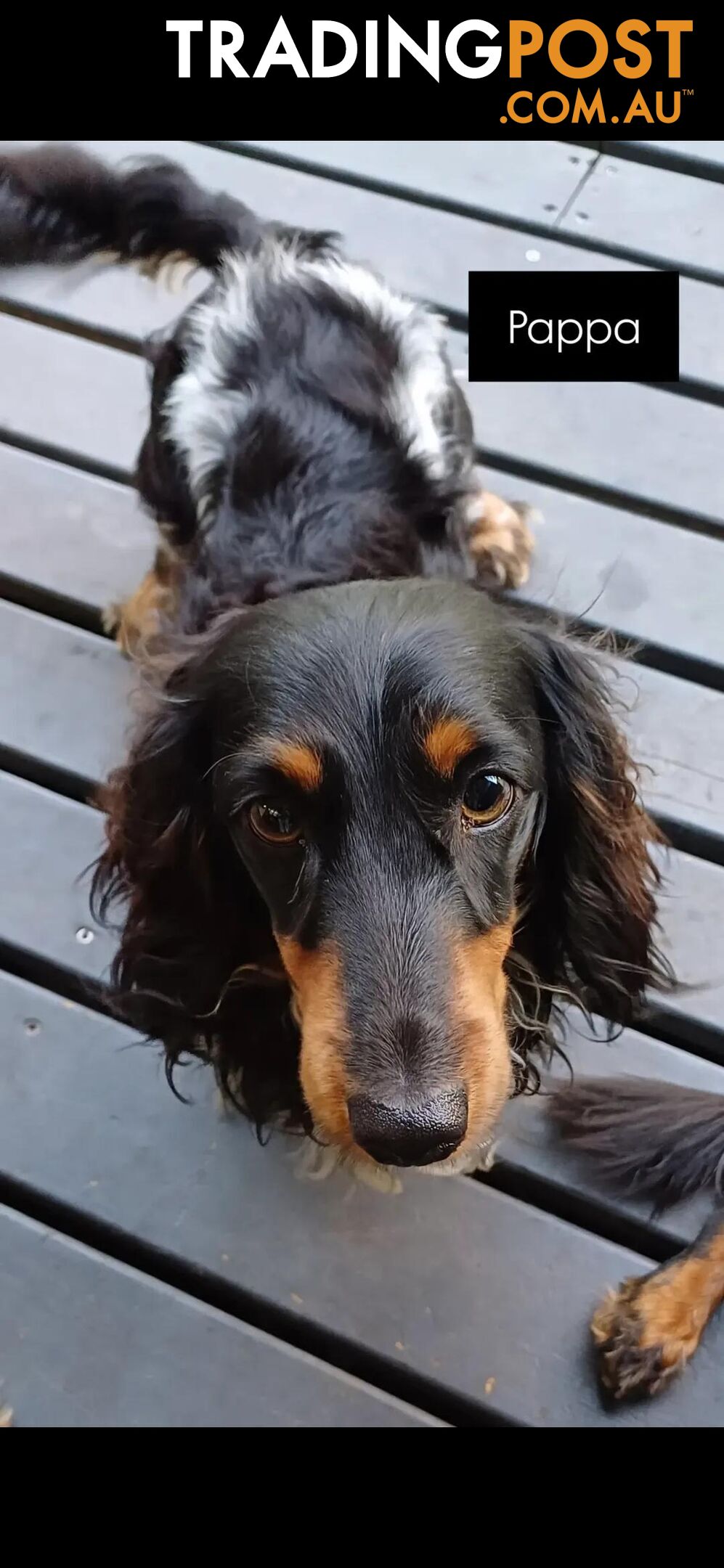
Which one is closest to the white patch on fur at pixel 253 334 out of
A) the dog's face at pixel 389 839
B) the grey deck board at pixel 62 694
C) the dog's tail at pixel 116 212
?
the dog's tail at pixel 116 212

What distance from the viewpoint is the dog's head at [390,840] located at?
1.19m

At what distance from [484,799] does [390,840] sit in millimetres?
112

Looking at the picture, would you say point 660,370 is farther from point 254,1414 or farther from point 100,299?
point 254,1414

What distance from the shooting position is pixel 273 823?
51.1 inches

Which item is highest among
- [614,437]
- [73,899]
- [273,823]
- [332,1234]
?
[614,437]

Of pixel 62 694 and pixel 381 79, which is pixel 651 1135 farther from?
pixel 381 79

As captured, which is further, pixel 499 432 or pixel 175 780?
pixel 499 432

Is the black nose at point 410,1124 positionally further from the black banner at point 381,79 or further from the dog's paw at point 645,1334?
the black banner at point 381,79

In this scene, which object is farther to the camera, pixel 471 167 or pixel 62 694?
pixel 471 167

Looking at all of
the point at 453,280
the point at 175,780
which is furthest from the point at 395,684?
the point at 453,280

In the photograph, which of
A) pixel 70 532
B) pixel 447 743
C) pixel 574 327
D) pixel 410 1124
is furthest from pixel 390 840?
pixel 574 327

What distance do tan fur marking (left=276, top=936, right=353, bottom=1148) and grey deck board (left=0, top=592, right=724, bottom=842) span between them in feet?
2.70

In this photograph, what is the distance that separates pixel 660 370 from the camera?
2.36 metres
